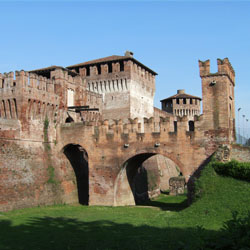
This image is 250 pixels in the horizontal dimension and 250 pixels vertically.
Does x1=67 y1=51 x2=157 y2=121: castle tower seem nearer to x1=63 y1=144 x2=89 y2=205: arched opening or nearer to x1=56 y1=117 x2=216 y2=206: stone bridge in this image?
x1=63 y1=144 x2=89 y2=205: arched opening

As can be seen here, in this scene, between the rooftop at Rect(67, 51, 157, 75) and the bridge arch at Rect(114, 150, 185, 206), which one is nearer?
the bridge arch at Rect(114, 150, 185, 206)

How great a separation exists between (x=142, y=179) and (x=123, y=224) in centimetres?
1543

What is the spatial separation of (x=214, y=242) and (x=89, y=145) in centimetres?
1913

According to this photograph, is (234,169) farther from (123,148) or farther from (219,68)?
(123,148)

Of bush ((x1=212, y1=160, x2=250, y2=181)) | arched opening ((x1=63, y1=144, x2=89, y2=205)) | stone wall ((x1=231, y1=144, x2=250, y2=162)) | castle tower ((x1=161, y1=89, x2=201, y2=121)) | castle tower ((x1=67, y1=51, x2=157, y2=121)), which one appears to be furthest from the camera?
castle tower ((x1=161, y1=89, x2=201, y2=121))

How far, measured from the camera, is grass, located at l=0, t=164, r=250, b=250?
37.6 feet

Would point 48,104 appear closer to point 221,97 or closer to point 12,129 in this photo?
point 12,129

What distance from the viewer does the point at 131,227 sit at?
14539mm

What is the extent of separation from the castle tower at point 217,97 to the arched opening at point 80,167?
35.1 ft

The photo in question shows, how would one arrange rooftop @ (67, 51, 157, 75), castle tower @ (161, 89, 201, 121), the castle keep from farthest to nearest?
castle tower @ (161, 89, 201, 121) < rooftop @ (67, 51, 157, 75) < the castle keep

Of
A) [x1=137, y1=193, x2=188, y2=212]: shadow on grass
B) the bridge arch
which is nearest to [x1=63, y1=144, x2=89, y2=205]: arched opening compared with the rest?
the bridge arch

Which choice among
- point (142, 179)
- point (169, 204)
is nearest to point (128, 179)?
point (169, 204)

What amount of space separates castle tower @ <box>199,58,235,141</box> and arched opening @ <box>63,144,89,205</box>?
10691 millimetres

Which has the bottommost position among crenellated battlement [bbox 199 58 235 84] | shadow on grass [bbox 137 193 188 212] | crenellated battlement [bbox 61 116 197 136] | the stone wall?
shadow on grass [bbox 137 193 188 212]
